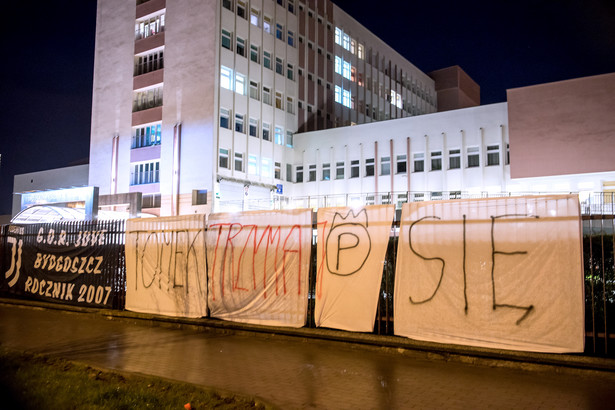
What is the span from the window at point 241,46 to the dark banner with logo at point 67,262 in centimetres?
2823

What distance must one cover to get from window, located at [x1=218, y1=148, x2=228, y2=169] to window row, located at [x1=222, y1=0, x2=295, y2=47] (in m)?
10.9

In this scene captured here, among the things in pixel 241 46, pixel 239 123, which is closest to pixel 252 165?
pixel 239 123

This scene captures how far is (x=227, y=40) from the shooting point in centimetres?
4031

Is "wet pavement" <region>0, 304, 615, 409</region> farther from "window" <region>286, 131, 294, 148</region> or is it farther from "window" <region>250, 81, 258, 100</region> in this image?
"window" <region>286, 131, 294, 148</region>

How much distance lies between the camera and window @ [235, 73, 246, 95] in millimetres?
40812

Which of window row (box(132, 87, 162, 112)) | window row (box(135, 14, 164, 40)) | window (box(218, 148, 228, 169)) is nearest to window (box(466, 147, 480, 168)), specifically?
window (box(218, 148, 228, 169))

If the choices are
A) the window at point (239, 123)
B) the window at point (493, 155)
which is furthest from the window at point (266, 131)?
the window at point (493, 155)

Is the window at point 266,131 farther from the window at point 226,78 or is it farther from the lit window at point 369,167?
the lit window at point 369,167

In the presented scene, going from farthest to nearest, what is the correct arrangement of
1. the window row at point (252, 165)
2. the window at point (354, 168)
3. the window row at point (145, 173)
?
1. the window at point (354, 168)
2. the window row at point (145, 173)
3. the window row at point (252, 165)

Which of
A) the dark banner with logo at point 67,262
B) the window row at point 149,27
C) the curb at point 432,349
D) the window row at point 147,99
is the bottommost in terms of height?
the curb at point 432,349

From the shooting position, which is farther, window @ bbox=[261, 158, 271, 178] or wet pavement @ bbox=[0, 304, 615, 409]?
window @ bbox=[261, 158, 271, 178]

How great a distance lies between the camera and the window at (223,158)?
3916 centimetres

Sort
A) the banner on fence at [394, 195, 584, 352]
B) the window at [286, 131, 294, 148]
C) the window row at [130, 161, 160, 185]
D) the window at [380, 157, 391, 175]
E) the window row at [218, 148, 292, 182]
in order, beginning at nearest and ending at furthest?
the banner on fence at [394, 195, 584, 352] → the window row at [218, 148, 292, 182] → the window at [380, 157, 391, 175] → the window row at [130, 161, 160, 185] → the window at [286, 131, 294, 148]

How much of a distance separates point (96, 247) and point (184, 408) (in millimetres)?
8967
